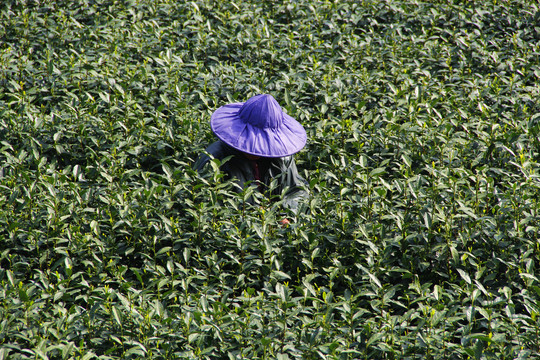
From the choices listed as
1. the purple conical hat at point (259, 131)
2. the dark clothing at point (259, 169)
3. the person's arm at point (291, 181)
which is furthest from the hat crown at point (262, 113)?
the person's arm at point (291, 181)

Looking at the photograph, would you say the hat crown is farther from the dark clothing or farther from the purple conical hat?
the dark clothing

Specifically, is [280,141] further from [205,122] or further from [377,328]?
[377,328]

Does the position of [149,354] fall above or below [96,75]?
below

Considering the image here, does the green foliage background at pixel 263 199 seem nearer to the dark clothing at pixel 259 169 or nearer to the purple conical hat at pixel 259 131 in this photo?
the dark clothing at pixel 259 169

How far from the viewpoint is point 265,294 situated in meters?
2.92

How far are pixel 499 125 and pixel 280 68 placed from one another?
5.91 ft

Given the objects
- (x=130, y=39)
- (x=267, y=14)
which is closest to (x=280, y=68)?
(x=267, y=14)

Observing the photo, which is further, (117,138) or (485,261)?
(117,138)

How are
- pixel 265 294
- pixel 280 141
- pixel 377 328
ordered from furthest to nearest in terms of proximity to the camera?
pixel 280 141 → pixel 265 294 → pixel 377 328

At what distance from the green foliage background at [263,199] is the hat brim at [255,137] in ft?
0.81

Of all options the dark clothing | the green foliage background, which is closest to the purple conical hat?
the dark clothing

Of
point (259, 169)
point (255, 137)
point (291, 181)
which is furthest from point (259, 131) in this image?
point (291, 181)

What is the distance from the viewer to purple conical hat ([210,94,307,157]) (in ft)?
11.3

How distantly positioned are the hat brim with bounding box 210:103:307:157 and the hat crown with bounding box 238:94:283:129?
0.08ft
